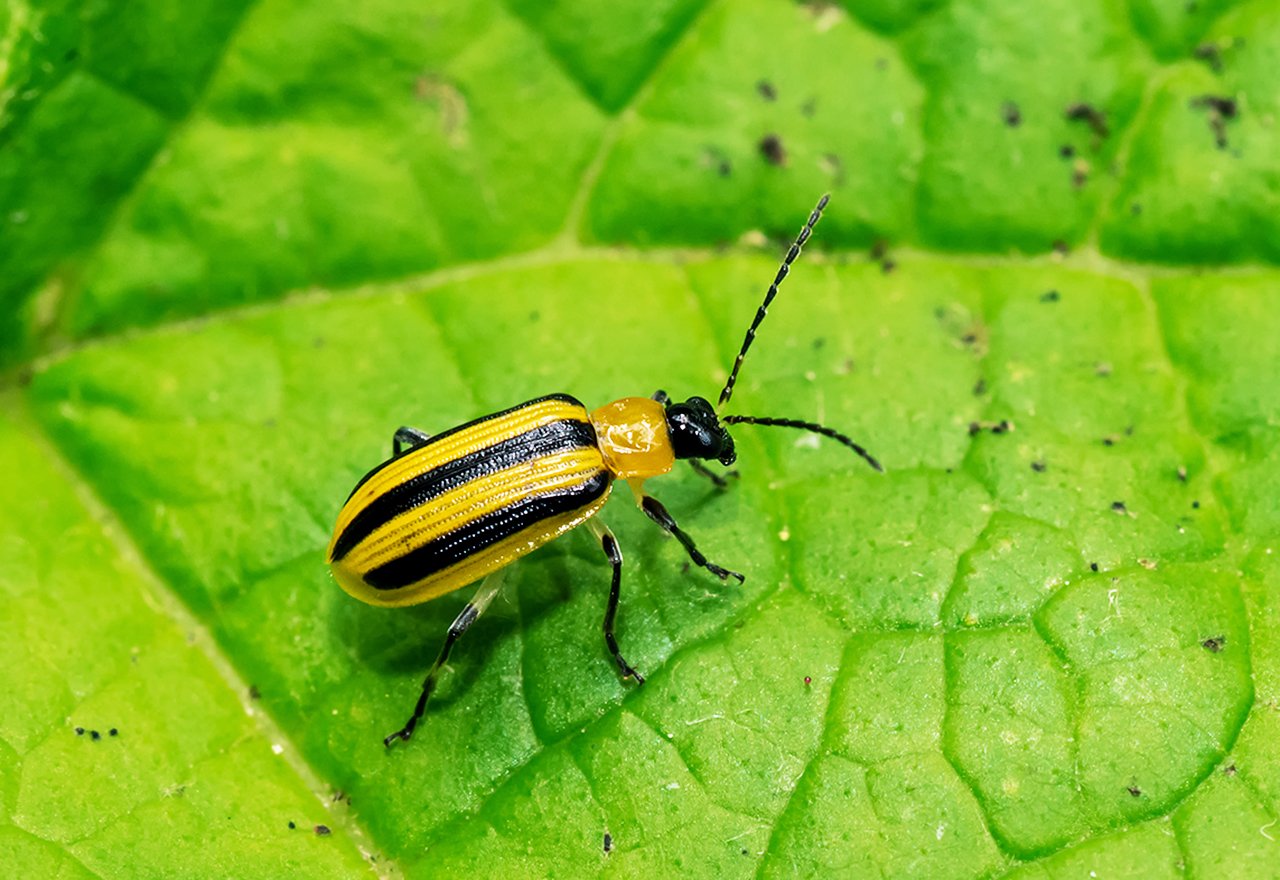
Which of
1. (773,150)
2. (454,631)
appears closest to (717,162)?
(773,150)

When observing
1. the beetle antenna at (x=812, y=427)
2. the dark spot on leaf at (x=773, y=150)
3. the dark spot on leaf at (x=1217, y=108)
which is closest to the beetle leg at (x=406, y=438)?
the beetle antenna at (x=812, y=427)

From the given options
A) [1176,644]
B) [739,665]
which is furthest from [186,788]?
[1176,644]

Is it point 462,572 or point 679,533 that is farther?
point 679,533

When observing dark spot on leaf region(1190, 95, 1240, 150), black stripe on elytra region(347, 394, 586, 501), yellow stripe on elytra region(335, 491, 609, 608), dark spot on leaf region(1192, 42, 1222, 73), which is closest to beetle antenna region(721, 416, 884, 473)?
black stripe on elytra region(347, 394, 586, 501)

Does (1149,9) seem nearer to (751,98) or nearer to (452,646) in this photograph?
(751,98)

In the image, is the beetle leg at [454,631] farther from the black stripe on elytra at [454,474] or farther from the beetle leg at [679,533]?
the beetle leg at [679,533]

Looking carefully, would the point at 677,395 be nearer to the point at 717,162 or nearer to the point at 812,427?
the point at 812,427

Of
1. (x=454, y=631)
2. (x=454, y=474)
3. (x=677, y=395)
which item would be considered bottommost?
(x=454, y=631)
